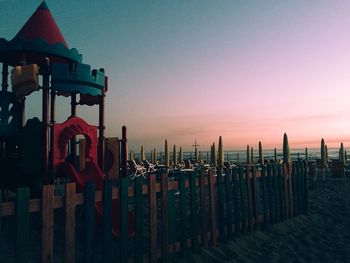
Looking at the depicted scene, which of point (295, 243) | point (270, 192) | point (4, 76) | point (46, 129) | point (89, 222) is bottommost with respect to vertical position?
point (295, 243)

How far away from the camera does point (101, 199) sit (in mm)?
4008

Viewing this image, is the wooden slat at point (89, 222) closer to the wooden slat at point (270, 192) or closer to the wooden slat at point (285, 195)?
the wooden slat at point (270, 192)

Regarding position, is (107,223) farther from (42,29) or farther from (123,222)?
(42,29)

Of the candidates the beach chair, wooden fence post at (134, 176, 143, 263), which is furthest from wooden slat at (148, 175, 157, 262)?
the beach chair

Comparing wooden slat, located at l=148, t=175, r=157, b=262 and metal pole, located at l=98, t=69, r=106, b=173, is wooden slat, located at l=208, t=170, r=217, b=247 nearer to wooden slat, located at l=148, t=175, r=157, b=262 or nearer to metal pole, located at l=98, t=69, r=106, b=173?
wooden slat, located at l=148, t=175, r=157, b=262

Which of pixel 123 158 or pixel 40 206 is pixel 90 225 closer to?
pixel 40 206

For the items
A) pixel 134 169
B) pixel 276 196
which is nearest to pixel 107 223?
pixel 276 196

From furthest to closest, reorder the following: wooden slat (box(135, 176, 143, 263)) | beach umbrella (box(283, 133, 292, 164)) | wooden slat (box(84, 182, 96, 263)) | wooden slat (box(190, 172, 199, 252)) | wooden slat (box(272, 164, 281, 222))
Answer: beach umbrella (box(283, 133, 292, 164)), wooden slat (box(272, 164, 281, 222)), wooden slat (box(190, 172, 199, 252)), wooden slat (box(135, 176, 143, 263)), wooden slat (box(84, 182, 96, 263))

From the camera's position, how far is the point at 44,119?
525 centimetres

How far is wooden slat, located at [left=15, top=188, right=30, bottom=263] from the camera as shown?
123 inches

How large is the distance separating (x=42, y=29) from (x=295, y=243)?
6405 mm

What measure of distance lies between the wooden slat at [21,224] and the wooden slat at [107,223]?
38.6 inches

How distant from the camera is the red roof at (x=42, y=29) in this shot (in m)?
6.40

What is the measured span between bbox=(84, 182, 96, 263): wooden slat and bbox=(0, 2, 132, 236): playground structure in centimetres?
93
